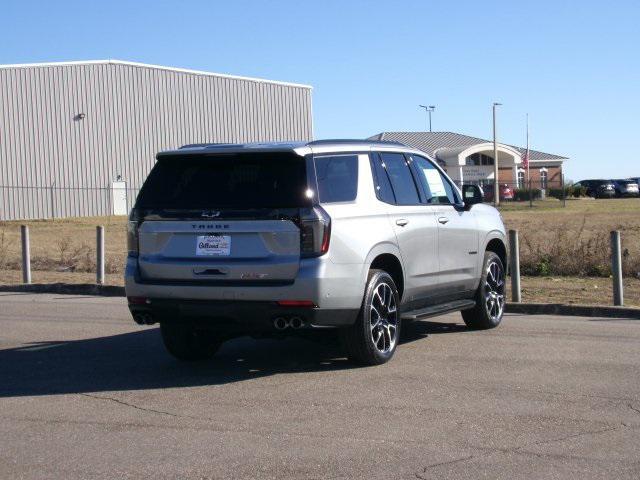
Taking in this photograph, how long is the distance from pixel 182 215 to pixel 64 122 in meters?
42.8

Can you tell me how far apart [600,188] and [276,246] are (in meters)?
76.1

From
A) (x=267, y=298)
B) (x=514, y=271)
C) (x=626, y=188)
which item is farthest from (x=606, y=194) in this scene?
(x=267, y=298)

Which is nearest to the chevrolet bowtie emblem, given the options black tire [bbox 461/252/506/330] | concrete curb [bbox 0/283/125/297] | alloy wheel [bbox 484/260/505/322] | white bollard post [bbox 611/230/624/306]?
black tire [bbox 461/252/506/330]

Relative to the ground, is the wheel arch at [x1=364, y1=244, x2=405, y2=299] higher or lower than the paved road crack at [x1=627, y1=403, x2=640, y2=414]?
higher

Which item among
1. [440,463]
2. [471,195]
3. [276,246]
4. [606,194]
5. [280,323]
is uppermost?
[606,194]

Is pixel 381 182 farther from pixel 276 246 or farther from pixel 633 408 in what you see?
pixel 633 408

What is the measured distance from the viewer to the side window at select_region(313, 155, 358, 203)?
8664mm

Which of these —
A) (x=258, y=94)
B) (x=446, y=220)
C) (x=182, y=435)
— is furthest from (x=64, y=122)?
(x=182, y=435)

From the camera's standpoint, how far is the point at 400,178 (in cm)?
991

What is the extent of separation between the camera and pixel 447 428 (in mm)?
6801

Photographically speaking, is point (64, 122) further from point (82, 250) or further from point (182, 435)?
point (182, 435)

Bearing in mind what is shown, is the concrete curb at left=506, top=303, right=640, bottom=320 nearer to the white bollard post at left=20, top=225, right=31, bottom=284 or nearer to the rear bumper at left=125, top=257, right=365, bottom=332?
the rear bumper at left=125, top=257, right=365, bottom=332

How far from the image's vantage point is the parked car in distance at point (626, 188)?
80438 mm

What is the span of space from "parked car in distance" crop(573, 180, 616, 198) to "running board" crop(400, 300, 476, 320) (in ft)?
238
